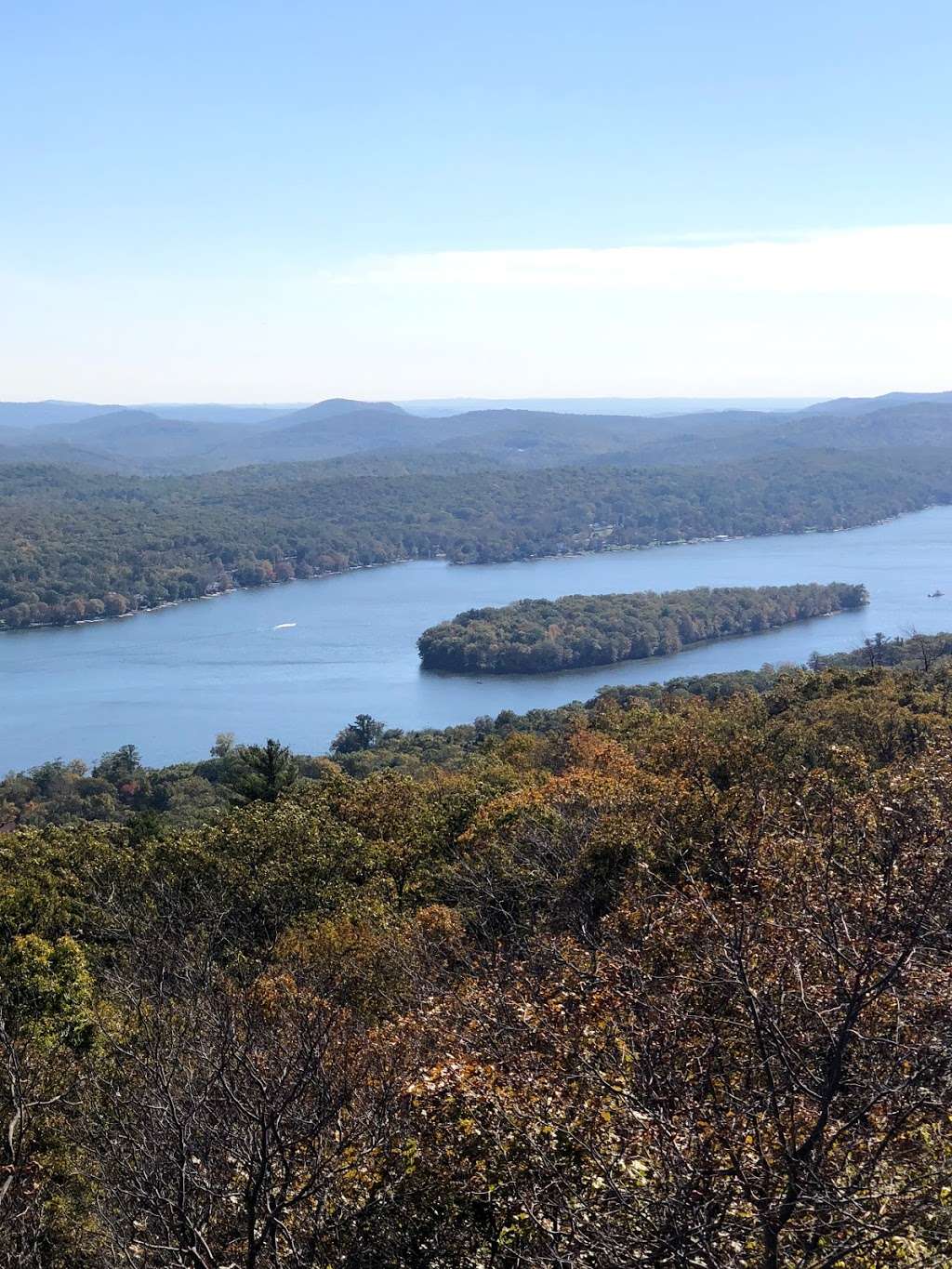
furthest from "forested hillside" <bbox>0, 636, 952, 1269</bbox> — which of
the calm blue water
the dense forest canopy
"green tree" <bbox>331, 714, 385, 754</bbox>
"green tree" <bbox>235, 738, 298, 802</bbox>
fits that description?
the dense forest canopy

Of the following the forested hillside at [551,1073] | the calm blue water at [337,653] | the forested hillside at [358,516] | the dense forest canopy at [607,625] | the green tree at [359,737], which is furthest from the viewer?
the forested hillside at [358,516]

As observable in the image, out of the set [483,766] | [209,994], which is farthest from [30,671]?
[209,994]

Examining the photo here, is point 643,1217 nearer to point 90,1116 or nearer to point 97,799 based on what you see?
point 90,1116

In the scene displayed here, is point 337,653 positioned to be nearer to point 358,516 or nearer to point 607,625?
point 607,625

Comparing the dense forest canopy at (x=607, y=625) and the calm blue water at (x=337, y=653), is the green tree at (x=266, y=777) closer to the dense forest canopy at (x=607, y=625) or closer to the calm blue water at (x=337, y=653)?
the calm blue water at (x=337, y=653)

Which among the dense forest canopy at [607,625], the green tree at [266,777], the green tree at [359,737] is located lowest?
the green tree at [359,737]

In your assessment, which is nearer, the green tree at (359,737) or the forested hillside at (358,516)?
the green tree at (359,737)

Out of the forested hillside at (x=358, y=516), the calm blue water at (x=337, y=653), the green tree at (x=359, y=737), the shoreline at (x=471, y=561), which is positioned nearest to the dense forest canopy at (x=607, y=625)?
the calm blue water at (x=337, y=653)
